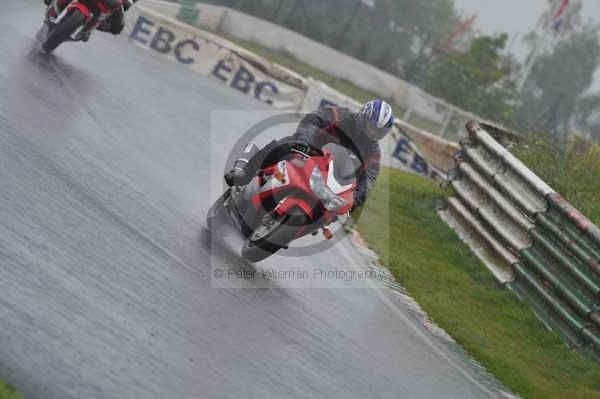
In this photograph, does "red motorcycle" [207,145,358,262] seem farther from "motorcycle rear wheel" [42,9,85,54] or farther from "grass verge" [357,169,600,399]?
"motorcycle rear wheel" [42,9,85,54]

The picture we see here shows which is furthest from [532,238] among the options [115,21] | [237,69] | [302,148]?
[237,69]

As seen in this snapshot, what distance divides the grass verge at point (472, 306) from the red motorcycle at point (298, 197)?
2.41 metres

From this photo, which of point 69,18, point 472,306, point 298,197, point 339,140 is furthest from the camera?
point 69,18

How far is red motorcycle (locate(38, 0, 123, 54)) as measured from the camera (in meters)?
14.4

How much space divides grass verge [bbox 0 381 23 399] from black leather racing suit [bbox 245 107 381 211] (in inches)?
194

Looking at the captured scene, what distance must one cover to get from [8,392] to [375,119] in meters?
5.32

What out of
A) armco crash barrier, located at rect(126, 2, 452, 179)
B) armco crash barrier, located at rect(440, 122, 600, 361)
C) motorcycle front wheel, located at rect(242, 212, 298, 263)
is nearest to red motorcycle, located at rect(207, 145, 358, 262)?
motorcycle front wheel, located at rect(242, 212, 298, 263)

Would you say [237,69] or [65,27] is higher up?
[65,27]

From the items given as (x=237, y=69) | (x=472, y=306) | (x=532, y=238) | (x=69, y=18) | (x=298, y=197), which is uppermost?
(x=298, y=197)

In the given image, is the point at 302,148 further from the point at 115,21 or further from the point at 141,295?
the point at 115,21

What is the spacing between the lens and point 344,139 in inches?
397

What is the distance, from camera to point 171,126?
14.5 meters

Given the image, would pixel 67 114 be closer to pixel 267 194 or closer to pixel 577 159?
pixel 267 194

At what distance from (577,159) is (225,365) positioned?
10650 mm
